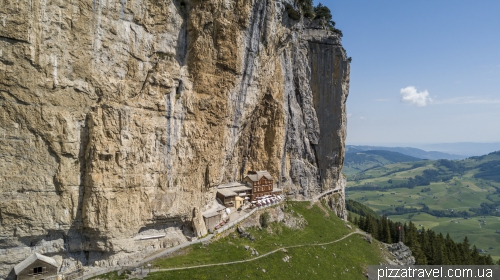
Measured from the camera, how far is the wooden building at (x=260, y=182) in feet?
173

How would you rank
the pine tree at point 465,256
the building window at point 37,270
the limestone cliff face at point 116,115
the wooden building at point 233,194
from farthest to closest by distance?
1. the pine tree at point 465,256
2. the wooden building at point 233,194
3. the building window at point 37,270
4. the limestone cliff face at point 116,115

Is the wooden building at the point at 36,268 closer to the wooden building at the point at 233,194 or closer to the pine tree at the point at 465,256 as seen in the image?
the wooden building at the point at 233,194

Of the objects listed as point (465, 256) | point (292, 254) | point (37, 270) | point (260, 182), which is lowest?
point (465, 256)

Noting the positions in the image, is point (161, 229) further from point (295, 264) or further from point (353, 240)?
point (353, 240)

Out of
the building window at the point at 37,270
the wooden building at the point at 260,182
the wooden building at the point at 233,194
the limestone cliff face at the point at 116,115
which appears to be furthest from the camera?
the wooden building at the point at 260,182

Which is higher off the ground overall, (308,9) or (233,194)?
(308,9)

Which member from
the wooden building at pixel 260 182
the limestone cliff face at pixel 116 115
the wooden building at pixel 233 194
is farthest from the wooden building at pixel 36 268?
the wooden building at pixel 260 182

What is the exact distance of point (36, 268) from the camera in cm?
2766

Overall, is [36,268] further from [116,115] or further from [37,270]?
[116,115]

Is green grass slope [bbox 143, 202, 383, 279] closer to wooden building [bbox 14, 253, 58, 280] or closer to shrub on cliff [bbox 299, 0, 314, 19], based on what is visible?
wooden building [bbox 14, 253, 58, 280]

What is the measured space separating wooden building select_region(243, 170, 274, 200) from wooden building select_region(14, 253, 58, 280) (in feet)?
104

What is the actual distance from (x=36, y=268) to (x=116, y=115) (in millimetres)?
16631

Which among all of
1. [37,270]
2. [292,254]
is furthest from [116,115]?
[292,254]

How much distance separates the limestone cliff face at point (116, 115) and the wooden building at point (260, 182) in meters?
10.7
